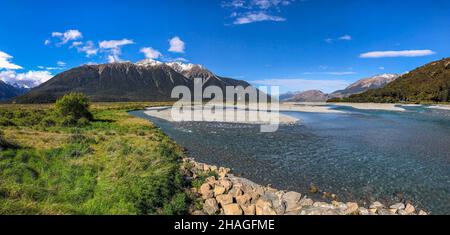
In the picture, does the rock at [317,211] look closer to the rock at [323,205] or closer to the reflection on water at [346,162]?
the rock at [323,205]

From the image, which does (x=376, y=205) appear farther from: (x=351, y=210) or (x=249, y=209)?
(x=249, y=209)

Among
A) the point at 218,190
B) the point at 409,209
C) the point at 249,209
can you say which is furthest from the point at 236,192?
the point at 409,209

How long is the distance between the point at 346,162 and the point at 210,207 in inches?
578

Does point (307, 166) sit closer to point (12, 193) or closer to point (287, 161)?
point (287, 161)

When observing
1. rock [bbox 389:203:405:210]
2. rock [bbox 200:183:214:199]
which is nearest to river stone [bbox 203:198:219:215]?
rock [bbox 200:183:214:199]

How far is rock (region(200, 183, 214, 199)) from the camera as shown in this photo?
14.6 metres

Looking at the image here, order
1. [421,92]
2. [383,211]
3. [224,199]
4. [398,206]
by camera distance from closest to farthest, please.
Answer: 1. [383,211]
2. [224,199]
3. [398,206]
4. [421,92]

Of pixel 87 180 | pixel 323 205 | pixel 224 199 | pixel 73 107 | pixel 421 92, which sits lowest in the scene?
pixel 323 205

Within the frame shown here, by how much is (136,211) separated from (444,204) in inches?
617

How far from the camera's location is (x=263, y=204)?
13.7 m

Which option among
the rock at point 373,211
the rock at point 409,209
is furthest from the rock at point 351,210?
the rock at point 409,209

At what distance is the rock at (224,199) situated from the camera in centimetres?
1364

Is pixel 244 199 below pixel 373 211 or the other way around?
the other way around

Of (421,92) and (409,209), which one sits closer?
(409,209)
